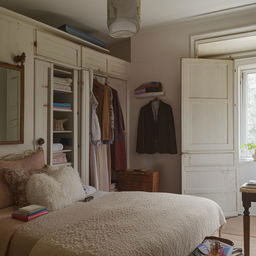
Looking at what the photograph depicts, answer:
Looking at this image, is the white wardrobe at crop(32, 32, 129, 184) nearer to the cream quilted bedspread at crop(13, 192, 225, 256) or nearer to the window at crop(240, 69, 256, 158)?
the cream quilted bedspread at crop(13, 192, 225, 256)

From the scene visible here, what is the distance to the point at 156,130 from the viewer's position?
3982 mm

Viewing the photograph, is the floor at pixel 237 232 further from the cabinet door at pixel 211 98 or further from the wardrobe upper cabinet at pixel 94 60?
the wardrobe upper cabinet at pixel 94 60

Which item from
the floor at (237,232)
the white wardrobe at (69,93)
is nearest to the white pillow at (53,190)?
the white wardrobe at (69,93)

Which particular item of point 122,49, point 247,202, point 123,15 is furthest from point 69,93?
point 247,202

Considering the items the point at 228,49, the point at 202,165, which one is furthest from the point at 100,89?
the point at 228,49

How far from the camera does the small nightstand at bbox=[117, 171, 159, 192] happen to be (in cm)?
374

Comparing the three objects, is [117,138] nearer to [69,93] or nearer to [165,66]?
[69,93]

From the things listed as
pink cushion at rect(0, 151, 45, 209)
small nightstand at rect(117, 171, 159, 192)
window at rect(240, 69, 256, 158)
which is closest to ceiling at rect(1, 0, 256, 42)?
window at rect(240, 69, 256, 158)

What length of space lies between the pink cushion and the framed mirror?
9.4 inches

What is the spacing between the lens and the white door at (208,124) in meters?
3.66

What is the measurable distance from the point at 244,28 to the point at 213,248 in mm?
2886

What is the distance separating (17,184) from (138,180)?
192 centimetres

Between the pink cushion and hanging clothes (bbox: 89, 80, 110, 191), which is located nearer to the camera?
the pink cushion

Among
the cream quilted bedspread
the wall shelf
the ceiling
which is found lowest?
the cream quilted bedspread
